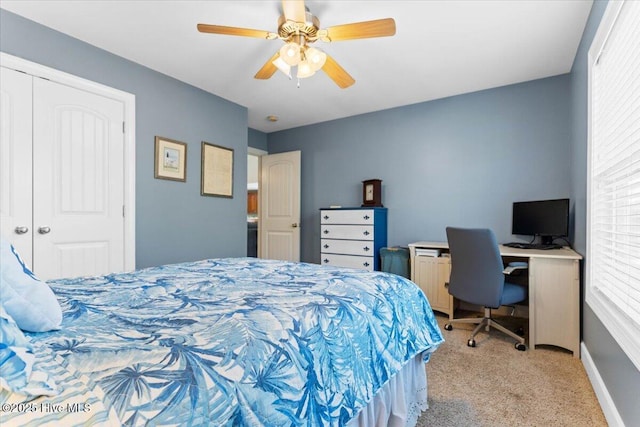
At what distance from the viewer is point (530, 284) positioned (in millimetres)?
2652

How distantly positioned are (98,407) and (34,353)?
0.28 metres

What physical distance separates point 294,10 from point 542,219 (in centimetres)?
278

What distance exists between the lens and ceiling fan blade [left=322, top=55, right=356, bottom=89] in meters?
2.32

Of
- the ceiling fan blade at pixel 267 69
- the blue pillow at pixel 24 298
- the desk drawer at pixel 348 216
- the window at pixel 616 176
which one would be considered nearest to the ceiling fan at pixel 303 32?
the ceiling fan blade at pixel 267 69

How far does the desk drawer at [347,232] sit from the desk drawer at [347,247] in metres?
0.05

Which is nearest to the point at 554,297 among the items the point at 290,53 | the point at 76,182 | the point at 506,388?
the point at 506,388

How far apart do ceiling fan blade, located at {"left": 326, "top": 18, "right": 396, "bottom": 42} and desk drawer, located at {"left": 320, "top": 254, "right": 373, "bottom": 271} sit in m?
2.53

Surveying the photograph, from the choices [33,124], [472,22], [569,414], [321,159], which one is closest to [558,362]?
[569,414]

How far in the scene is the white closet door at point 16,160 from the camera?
2.19m

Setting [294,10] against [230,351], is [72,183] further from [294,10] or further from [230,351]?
[230,351]

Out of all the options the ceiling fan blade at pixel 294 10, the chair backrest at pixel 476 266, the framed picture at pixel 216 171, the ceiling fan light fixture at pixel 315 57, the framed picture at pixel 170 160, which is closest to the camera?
the ceiling fan blade at pixel 294 10

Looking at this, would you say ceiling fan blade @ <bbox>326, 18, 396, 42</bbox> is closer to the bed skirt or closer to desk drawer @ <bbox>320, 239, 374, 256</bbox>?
the bed skirt

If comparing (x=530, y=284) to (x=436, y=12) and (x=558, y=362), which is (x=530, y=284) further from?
(x=436, y=12)

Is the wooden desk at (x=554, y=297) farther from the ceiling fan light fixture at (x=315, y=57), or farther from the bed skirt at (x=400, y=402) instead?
the ceiling fan light fixture at (x=315, y=57)
